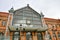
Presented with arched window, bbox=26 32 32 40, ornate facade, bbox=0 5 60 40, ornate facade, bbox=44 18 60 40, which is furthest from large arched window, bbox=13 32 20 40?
ornate facade, bbox=44 18 60 40

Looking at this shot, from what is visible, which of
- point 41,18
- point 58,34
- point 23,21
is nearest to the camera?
point 23,21

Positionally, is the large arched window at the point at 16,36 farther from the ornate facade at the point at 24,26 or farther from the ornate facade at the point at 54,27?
the ornate facade at the point at 54,27

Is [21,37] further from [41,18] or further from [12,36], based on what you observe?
[41,18]

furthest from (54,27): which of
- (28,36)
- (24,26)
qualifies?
(24,26)

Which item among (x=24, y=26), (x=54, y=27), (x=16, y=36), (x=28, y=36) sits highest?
(x=24, y=26)

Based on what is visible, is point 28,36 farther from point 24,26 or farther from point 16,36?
point 16,36

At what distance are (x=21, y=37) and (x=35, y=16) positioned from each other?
265 inches

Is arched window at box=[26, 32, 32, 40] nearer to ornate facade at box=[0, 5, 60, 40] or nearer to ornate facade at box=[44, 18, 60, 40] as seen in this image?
ornate facade at box=[0, 5, 60, 40]

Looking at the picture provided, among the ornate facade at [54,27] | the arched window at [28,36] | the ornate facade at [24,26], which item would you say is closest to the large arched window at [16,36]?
the ornate facade at [24,26]

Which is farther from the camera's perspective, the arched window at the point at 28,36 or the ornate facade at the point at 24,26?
A: the arched window at the point at 28,36

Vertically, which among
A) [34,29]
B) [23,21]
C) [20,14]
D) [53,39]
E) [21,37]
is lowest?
[53,39]

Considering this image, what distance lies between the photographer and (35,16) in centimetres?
2094

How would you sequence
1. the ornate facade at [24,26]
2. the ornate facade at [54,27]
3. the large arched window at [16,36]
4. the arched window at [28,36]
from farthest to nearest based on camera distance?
the ornate facade at [54,27] < the arched window at [28,36] < the large arched window at [16,36] < the ornate facade at [24,26]

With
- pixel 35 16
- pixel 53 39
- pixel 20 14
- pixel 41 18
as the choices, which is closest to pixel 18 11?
pixel 20 14
